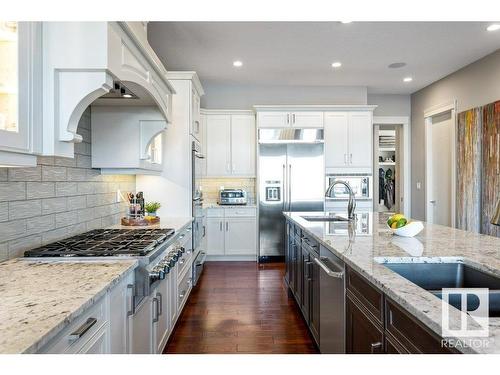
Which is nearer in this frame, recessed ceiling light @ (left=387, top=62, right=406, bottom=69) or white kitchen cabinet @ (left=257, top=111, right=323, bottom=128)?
recessed ceiling light @ (left=387, top=62, right=406, bottom=69)

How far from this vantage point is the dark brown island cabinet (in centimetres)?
105

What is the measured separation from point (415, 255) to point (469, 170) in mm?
3840

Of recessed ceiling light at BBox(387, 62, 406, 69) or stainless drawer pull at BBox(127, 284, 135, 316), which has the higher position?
recessed ceiling light at BBox(387, 62, 406, 69)

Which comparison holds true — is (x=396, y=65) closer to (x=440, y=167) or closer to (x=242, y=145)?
(x=440, y=167)

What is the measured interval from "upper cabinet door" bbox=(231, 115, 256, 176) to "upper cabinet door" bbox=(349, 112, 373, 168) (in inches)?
62.2

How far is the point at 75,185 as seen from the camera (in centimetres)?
242

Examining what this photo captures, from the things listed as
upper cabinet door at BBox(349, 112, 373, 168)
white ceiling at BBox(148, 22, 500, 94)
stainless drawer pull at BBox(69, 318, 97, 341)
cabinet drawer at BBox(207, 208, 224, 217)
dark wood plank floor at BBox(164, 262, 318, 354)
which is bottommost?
dark wood plank floor at BBox(164, 262, 318, 354)

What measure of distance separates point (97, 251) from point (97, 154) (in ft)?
4.01

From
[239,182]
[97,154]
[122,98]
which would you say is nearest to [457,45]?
[239,182]

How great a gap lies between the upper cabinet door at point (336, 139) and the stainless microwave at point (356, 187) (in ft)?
0.68

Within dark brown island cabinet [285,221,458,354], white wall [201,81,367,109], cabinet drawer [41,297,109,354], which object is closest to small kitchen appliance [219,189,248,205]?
white wall [201,81,367,109]

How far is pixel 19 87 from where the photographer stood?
1363 millimetres

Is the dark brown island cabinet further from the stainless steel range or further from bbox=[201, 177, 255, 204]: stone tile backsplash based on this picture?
bbox=[201, 177, 255, 204]: stone tile backsplash
